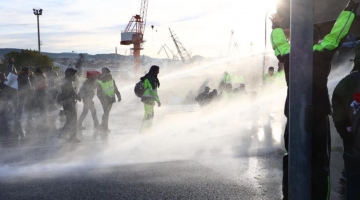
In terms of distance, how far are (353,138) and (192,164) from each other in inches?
131

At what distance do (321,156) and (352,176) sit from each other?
0.99ft

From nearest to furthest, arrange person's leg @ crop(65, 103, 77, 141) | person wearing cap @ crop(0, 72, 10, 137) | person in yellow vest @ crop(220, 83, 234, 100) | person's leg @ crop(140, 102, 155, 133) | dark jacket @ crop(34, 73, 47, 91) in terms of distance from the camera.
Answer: person's leg @ crop(140, 102, 155, 133) < person's leg @ crop(65, 103, 77, 141) < person wearing cap @ crop(0, 72, 10, 137) < dark jacket @ crop(34, 73, 47, 91) < person in yellow vest @ crop(220, 83, 234, 100)

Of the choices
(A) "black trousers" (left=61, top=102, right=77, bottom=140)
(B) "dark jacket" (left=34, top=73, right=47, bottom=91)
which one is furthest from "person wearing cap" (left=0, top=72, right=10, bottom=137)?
(A) "black trousers" (left=61, top=102, right=77, bottom=140)

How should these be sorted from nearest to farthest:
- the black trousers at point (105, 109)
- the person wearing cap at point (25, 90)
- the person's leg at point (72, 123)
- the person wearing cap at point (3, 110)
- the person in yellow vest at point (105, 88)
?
the person's leg at point (72, 123)
the person in yellow vest at point (105, 88)
the black trousers at point (105, 109)
the person wearing cap at point (3, 110)
the person wearing cap at point (25, 90)

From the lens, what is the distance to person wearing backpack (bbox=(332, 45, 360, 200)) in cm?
294

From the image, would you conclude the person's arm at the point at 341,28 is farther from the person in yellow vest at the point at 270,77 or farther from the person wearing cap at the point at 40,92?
the person wearing cap at the point at 40,92

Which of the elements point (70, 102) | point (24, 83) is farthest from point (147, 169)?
point (24, 83)

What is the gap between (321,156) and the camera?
3.20 m

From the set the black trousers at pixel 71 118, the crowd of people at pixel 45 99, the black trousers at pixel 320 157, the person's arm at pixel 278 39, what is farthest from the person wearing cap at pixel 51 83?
the black trousers at pixel 320 157

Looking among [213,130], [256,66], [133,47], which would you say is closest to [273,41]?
[213,130]

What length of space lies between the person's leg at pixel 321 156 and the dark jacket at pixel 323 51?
114 millimetres

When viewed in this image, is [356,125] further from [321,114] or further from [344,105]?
[321,114]

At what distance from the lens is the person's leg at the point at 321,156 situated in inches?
125

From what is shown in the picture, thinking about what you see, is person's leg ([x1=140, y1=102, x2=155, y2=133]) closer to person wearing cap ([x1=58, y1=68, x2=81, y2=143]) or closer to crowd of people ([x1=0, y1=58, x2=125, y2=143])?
crowd of people ([x1=0, y1=58, x2=125, y2=143])
